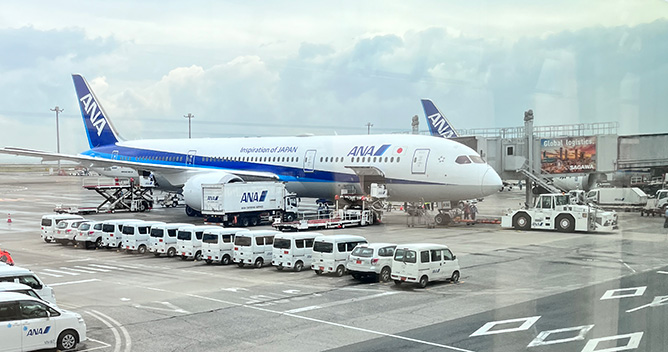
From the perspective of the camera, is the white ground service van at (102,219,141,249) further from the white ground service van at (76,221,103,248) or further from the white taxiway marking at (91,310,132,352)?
the white taxiway marking at (91,310,132,352)

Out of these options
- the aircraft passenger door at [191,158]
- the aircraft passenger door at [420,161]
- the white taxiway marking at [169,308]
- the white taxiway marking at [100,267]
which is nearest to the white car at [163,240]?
the white taxiway marking at [100,267]

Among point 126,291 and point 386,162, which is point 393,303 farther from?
point 386,162

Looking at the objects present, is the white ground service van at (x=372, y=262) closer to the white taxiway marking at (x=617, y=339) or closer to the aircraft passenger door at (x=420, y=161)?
the white taxiway marking at (x=617, y=339)

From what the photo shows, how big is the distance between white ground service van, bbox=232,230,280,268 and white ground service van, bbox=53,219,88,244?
9.39m

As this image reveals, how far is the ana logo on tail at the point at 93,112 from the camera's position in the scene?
45.9 meters

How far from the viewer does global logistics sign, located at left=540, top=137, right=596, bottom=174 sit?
30.3 meters

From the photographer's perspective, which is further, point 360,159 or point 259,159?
point 259,159

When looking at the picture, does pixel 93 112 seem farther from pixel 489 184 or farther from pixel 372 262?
pixel 372 262

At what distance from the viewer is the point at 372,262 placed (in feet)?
58.5

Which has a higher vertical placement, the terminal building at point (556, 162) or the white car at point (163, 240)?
the terminal building at point (556, 162)

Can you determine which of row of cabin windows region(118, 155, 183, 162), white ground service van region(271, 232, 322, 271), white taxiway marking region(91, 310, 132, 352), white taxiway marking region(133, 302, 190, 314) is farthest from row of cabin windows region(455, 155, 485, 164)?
white taxiway marking region(91, 310, 132, 352)

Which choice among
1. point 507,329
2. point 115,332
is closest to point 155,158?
point 115,332

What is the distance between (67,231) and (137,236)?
169 inches

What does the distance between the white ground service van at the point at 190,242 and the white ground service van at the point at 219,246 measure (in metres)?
0.71
